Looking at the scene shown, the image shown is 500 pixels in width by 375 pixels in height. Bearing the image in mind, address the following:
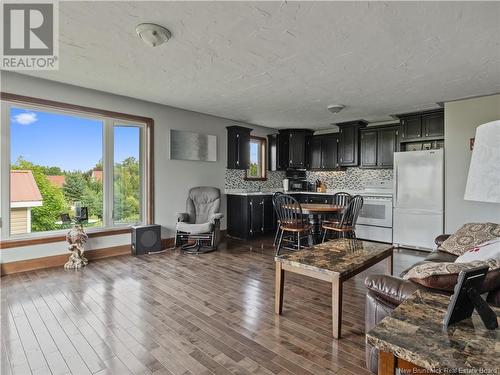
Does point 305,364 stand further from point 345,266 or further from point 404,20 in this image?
point 404,20

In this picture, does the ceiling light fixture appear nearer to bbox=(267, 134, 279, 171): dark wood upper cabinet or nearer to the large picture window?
the large picture window

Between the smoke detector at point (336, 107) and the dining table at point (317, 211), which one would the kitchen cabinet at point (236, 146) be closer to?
the dining table at point (317, 211)

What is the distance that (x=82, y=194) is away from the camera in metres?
4.18

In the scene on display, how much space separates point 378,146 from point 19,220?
249 inches

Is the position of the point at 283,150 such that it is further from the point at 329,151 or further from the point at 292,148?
the point at 329,151

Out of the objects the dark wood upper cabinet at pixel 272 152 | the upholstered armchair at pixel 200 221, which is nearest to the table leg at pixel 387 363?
the upholstered armchair at pixel 200 221

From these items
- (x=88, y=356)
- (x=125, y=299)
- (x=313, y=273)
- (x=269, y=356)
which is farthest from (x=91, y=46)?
(x=269, y=356)

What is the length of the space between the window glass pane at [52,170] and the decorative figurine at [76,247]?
0.21 meters

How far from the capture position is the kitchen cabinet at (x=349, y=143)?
20.2ft

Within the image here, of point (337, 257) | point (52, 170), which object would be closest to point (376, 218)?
point (337, 257)

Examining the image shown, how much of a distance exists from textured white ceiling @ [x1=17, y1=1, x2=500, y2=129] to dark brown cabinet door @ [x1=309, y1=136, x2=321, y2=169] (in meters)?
2.50

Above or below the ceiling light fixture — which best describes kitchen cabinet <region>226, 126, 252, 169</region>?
below

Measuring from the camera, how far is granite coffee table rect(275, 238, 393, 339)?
2.09 metres
